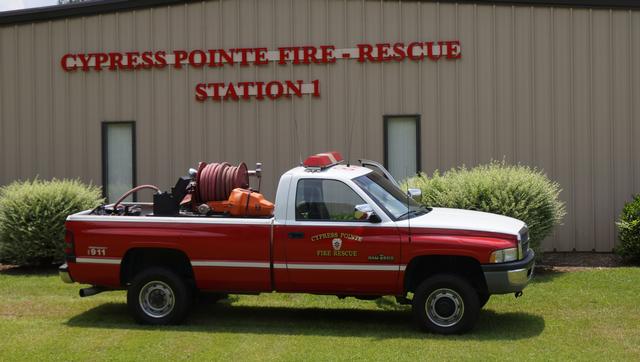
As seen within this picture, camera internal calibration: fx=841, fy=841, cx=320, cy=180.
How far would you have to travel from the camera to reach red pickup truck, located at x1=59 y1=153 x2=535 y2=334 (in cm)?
880

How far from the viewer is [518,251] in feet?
28.8

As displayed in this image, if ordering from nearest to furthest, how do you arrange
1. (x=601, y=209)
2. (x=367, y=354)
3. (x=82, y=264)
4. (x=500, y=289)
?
(x=367, y=354), (x=500, y=289), (x=82, y=264), (x=601, y=209)

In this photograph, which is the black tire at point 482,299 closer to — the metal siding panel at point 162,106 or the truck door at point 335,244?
the truck door at point 335,244

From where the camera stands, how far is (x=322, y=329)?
9.30 meters

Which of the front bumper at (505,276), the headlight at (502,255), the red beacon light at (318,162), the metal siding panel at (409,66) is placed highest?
the metal siding panel at (409,66)

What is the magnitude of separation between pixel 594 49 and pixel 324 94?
476cm

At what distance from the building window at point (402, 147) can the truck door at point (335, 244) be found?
598 cm

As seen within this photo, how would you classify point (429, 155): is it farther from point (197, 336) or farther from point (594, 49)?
point (197, 336)

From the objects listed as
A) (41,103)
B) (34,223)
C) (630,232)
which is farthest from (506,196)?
(41,103)

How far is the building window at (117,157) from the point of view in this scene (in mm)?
15891

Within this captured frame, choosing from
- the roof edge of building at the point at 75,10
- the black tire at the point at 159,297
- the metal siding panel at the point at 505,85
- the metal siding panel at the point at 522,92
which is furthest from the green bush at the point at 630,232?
the black tire at the point at 159,297

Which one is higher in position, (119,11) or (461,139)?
(119,11)

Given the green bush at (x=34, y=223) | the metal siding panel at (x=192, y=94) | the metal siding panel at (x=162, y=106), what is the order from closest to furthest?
the green bush at (x=34, y=223) → the metal siding panel at (x=192, y=94) → the metal siding panel at (x=162, y=106)

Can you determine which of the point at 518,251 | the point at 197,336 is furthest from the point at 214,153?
the point at 518,251
